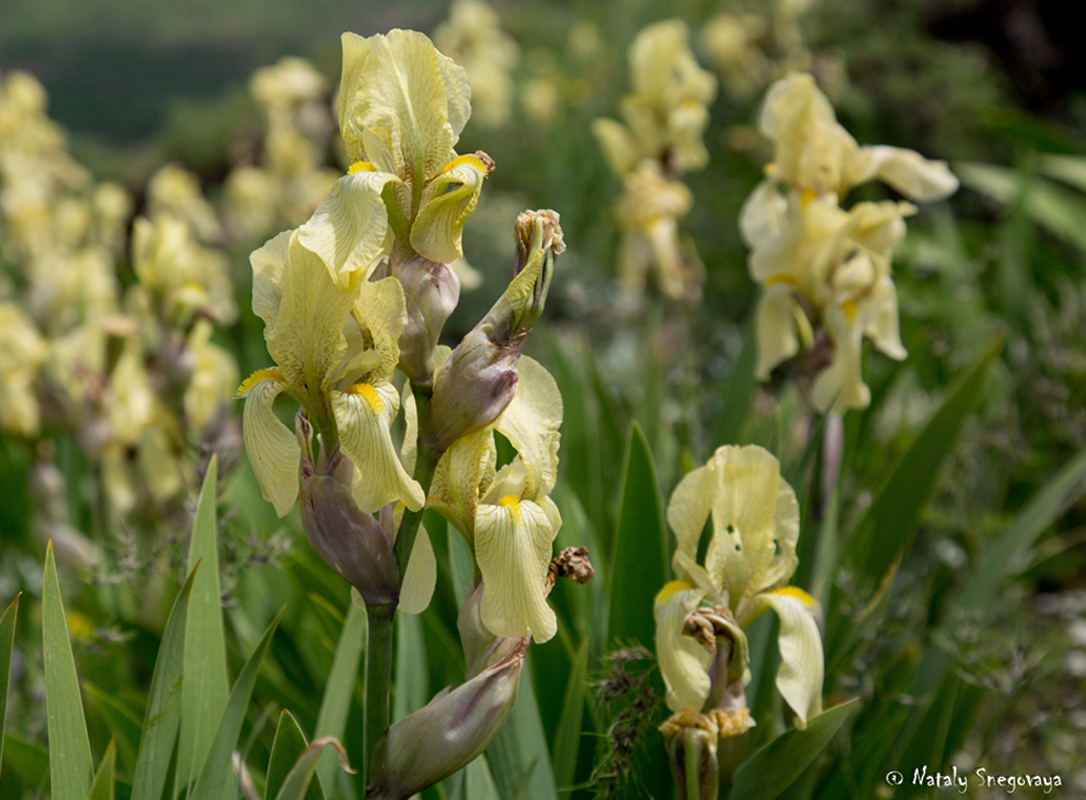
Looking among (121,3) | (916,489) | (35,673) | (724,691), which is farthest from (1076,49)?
(121,3)

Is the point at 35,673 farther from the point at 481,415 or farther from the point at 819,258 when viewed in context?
the point at 819,258

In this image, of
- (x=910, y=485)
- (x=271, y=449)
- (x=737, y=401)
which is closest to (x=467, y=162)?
(x=271, y=449)

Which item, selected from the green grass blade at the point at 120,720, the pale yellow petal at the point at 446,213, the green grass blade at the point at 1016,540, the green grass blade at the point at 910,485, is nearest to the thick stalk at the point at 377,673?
the pale yellow petal at the point at 446,213

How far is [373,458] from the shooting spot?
0.73m

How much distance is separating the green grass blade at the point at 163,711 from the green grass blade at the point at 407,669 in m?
0.29

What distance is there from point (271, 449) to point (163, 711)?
0.37 meters

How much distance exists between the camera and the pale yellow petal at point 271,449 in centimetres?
79

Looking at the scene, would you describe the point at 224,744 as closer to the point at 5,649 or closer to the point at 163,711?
the point at 163,711

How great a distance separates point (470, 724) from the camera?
2.55 ft

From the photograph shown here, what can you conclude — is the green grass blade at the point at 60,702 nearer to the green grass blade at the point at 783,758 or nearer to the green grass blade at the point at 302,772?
the green grass blade at the point at 302,772

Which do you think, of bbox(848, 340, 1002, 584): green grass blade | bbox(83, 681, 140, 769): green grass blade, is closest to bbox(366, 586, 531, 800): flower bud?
bbox(83, 681, 140, 769): green grass blade

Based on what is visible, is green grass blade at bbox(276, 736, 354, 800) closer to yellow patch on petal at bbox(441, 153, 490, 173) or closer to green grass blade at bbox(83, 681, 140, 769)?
yellow patch on petal at bbox(441, 153, 490, 173)

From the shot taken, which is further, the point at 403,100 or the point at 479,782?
the point at 479,782

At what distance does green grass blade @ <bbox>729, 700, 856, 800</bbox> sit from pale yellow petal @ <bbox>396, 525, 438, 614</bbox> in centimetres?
44
